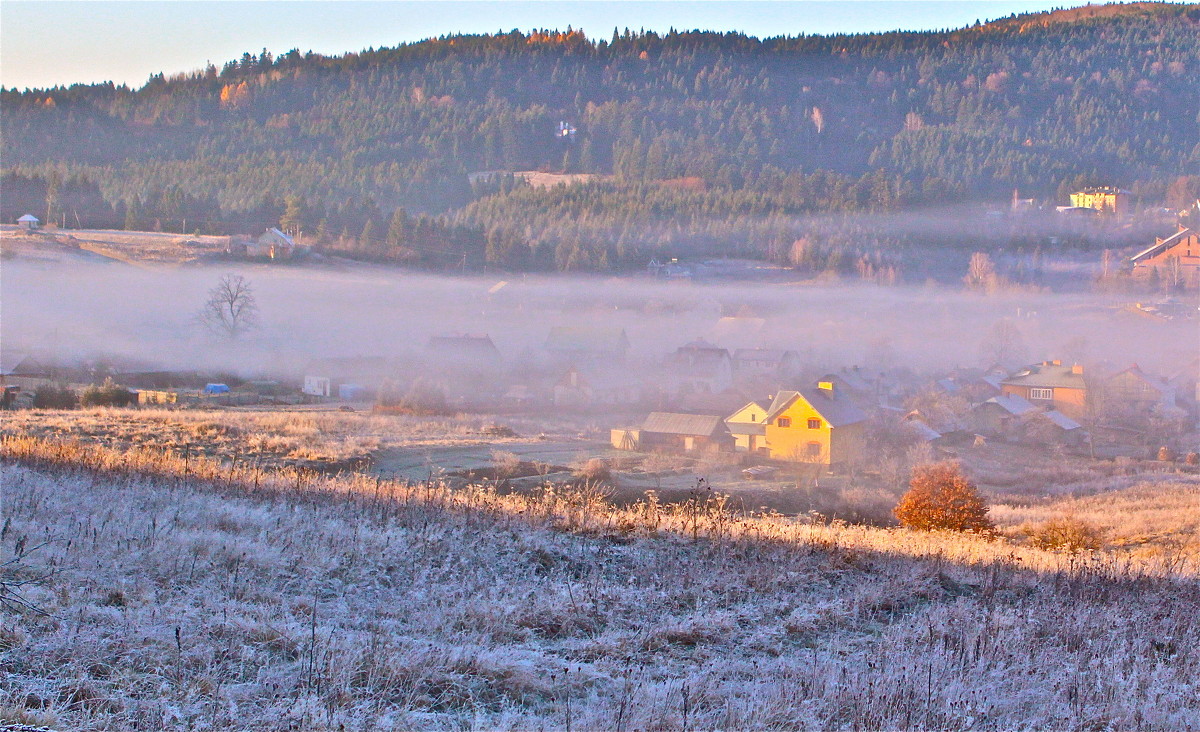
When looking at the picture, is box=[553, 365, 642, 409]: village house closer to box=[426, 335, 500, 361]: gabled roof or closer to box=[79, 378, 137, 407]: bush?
box=[426, 335, 500, 361]: gabled roof

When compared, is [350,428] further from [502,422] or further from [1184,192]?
[1184,192]

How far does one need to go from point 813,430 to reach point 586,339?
11646 millimetres

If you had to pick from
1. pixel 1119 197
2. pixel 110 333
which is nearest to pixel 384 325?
pixel 110 333

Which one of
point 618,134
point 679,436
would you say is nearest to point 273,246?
point 679,436

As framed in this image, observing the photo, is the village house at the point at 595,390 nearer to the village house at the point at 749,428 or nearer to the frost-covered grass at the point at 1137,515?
the village house at the point at 749,428

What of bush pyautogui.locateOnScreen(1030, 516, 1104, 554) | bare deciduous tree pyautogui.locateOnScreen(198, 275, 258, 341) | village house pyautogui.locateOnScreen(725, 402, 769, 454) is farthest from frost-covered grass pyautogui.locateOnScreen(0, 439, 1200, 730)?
bare deciduous tree pyautogui.locateOnScreen(198, 275, 258, 341)

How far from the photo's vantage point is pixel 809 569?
5309 millimetres

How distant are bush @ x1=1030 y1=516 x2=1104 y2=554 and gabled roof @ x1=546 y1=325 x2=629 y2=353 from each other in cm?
1415

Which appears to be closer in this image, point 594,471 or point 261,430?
point 594,471

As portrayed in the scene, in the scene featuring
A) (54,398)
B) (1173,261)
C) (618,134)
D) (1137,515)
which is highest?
(618,134)

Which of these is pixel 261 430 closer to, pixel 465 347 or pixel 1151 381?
pixel 465 347

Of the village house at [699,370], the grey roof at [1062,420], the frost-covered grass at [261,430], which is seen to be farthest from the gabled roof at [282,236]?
the grey roof at [1062,420]

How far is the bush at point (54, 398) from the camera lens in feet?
47.6

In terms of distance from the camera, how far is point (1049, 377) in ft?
64.2
